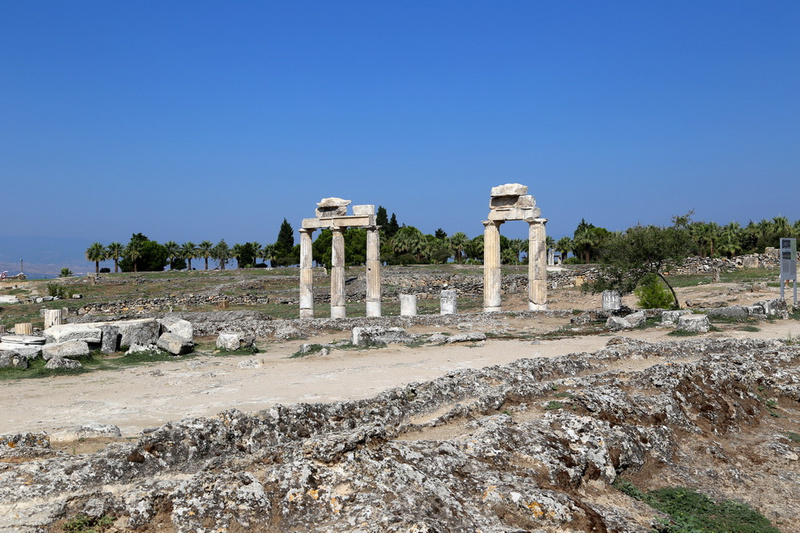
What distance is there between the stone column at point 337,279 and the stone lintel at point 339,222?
Result: 0.42m

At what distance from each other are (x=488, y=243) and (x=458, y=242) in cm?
5382

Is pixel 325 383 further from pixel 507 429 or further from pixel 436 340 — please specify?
pixel 436 340

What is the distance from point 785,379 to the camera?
13336 millimetres

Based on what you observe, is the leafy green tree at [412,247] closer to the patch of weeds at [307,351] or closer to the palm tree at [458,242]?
the palm tree at [458,242]

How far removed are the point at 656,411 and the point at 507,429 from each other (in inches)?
130

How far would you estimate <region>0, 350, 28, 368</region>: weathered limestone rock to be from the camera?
16.8 m

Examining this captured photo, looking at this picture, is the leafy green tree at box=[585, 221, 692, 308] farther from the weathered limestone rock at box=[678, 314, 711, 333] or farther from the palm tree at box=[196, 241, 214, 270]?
the palm tree at box=[196, 241, 214, 270]

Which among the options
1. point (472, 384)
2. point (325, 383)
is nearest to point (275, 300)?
point (325, 383)

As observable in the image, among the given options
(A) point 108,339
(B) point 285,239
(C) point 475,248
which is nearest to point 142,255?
(B) point 285,239

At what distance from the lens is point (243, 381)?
47.2 feet

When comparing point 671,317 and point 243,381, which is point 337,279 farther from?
point 243,381

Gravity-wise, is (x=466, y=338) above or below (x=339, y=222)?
below

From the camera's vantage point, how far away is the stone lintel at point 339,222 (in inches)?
1273

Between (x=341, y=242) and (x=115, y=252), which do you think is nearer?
(x=341, y=242)
